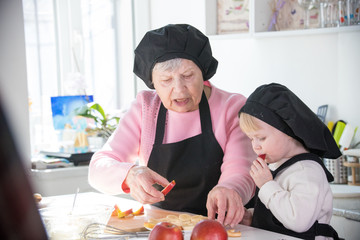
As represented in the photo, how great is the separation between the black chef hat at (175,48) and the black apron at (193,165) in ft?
0.56

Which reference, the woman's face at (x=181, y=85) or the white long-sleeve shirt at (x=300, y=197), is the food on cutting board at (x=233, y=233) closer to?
the white long-sleeve shirt at (x=300, y=197)

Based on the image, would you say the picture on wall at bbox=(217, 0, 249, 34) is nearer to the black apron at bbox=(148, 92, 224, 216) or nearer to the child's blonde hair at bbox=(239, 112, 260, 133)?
the black apron at bbox=(148, 92, 224, 216)

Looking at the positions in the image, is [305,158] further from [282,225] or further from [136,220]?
[136,220]

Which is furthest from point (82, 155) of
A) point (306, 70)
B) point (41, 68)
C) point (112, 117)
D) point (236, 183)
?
point (236, 183)

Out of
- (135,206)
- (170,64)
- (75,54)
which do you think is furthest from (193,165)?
(75,54)

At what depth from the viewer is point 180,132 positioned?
5.57ft

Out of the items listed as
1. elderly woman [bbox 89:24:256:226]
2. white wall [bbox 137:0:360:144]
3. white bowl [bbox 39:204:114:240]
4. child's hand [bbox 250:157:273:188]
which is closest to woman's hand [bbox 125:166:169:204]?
elderly woman [bbox 89:24:256:226]

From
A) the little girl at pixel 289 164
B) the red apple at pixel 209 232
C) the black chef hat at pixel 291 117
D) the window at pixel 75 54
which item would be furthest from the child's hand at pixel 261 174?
the window at pixel 75 54

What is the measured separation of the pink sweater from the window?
1.63 m

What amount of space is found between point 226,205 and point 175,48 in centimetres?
54

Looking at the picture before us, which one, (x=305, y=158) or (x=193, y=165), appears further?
(x=193, y=165)

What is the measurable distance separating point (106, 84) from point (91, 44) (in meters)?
0.32

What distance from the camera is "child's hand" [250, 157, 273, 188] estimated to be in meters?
1.41

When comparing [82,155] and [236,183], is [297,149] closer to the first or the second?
[236,183]
